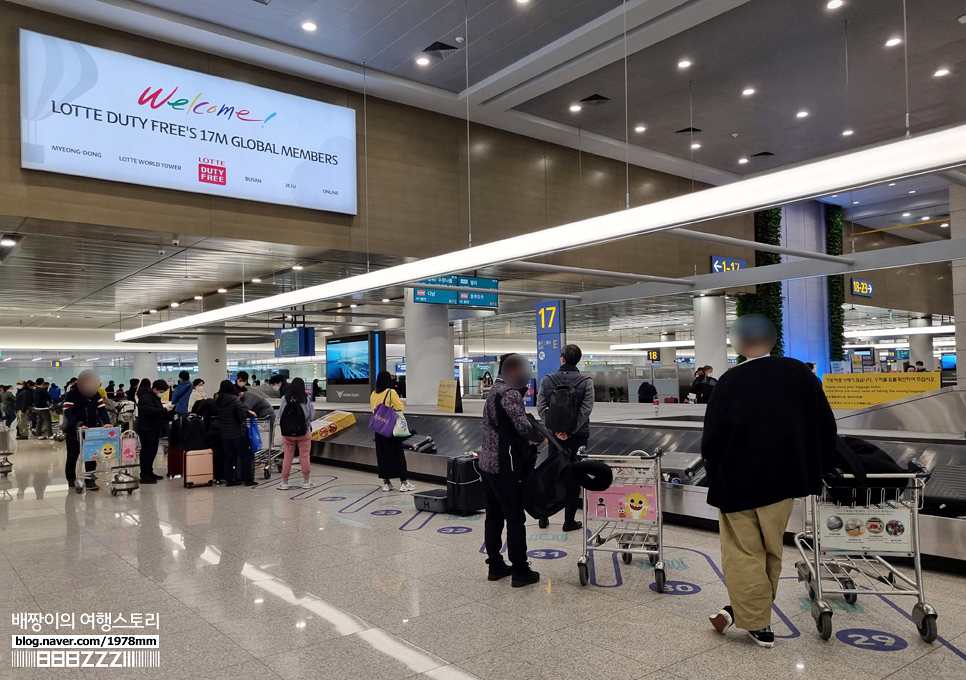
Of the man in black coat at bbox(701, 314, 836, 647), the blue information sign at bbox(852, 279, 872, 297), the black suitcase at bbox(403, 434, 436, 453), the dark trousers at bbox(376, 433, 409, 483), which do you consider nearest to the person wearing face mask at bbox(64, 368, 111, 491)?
the dark trousers at bbox(376, 433, 409, 483)

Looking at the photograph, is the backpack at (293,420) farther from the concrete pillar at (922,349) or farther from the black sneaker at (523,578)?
the concrete pillar at (922,349)

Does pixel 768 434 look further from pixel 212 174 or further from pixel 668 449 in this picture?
pixel 212 174

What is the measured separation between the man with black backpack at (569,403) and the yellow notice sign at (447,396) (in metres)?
5.88

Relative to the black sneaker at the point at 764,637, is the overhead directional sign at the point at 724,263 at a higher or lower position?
higher

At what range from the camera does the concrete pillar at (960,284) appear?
36.3 ft

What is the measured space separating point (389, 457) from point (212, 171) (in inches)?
180

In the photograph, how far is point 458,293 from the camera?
12.8 meters

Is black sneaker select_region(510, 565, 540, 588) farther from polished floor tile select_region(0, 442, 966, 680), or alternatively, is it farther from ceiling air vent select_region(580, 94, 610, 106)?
ceiling air vent select_region(580, 94, 610, 106)

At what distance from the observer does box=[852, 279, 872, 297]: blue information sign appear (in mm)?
20127

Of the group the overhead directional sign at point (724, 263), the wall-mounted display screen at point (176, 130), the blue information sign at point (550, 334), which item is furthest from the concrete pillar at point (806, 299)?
the wall-mounted display screen at point (176, 130)

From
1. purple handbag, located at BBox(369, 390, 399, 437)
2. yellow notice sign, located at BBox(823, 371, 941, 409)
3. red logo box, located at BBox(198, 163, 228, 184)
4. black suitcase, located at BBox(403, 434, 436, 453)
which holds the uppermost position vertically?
red logo box, located at BBox(198, 163, 228, 184)

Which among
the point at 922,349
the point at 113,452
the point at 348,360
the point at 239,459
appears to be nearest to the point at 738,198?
the point at 239,459

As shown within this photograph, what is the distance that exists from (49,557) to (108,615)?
83.7 inches

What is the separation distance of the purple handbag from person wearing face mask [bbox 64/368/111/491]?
441 centimetres
